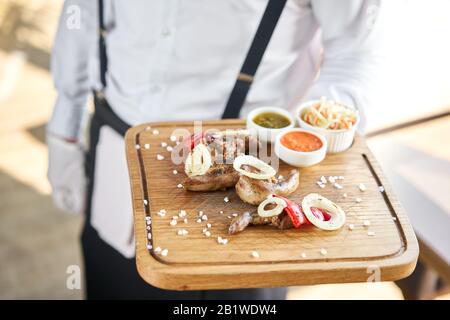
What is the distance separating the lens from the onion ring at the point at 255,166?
147 centimetres

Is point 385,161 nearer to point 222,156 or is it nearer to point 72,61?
point 222,156

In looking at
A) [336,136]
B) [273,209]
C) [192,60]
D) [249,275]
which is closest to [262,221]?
[273,209]

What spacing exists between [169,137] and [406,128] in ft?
4.13

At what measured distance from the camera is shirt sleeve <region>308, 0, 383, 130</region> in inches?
68.7

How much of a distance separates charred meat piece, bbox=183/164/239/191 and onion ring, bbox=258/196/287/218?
14 cm

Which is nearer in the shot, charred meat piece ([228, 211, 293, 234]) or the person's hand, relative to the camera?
charred meat piece ([228, 211, 293, 234])

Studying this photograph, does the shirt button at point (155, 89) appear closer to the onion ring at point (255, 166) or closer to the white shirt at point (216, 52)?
the white shirt at point (216, 52)

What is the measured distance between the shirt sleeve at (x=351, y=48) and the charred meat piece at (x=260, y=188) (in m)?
0.45

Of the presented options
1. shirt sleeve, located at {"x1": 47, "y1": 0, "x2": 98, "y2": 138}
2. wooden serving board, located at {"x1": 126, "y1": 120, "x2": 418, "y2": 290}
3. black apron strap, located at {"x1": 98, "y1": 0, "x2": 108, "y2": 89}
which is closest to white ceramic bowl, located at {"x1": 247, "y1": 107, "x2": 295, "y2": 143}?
wooden serving board, located at {"x1": 126, "y1": 120, "x2": 418, "y2": 290}

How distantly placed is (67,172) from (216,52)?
95 cm

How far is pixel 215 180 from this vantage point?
1.50 metres

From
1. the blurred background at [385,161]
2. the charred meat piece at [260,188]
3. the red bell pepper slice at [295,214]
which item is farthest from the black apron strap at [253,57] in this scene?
the red bell pepper slice at [295,214]

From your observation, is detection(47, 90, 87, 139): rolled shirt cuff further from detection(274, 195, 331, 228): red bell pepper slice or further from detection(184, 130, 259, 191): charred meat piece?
detection(274, 195, 331, 228): red bell pepper slice
